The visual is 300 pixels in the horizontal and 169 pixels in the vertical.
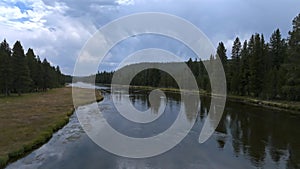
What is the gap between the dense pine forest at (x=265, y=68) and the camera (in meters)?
54.2

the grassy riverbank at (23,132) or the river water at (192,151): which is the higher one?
the grassy riverbank at (23,132)

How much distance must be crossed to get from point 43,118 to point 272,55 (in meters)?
69.0

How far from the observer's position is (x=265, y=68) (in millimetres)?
76062

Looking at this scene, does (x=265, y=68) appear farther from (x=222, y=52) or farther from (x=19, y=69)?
(x=19, y=69)

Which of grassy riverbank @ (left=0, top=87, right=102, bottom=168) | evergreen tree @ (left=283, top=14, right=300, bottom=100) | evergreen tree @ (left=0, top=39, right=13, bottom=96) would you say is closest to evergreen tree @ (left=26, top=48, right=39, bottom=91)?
evergreen tree @ (left=0, top=39, right=13, bottom=96)

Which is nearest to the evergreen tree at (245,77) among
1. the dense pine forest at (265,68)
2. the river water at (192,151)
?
the dense pine forest at (265,68)

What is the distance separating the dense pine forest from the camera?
2133 inches

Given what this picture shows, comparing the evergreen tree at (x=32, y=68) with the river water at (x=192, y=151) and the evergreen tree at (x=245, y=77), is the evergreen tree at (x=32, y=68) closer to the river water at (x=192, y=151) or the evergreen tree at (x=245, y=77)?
the river water at (x=192, y=151)

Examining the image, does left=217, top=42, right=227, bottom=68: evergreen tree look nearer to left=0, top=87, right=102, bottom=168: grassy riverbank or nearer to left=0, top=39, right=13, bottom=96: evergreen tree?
left=0, top=39, right=13, bottom=96: evergreen tree

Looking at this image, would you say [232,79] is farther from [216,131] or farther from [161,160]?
[161,160]

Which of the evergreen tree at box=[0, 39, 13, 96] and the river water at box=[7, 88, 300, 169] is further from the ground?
the evergreen tree at box=[0, 39, 13, 96]

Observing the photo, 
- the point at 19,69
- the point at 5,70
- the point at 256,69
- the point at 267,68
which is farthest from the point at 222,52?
the point at 5,70

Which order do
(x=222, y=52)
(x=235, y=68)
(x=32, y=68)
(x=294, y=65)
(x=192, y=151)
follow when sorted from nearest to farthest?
(x=192, y=151) < (x=294, y=65) < (x=32, y=68) < (x=235, y=68) < (x=222, y=52)

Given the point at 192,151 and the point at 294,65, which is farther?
the point at 294,65
